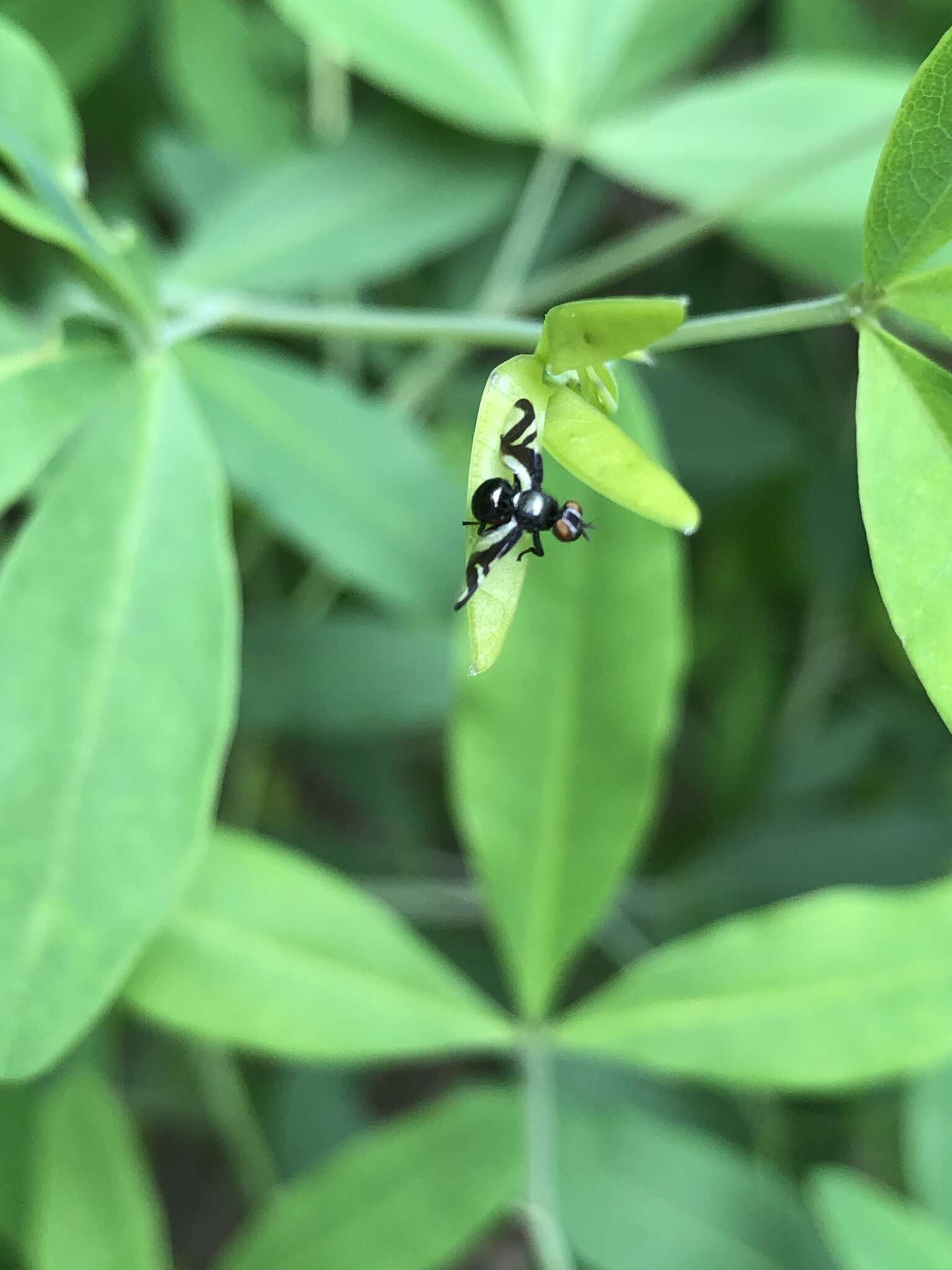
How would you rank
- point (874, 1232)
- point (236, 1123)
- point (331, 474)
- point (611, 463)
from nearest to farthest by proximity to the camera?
point (611, 463) < point (874, 1232) < point (331, 474) < point (236, 1123)

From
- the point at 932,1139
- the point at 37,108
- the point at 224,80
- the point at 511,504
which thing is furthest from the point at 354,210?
the point at 932,1139

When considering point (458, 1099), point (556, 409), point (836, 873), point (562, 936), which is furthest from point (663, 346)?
point (836, 873)

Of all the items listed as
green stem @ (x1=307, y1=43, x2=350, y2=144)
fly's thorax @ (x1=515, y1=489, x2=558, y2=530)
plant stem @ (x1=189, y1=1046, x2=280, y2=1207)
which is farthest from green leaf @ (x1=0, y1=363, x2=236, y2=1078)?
plant stem @ (x1=189, y1=1046, x2=280, y2=1207)

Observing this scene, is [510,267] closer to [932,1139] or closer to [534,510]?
[534,510]

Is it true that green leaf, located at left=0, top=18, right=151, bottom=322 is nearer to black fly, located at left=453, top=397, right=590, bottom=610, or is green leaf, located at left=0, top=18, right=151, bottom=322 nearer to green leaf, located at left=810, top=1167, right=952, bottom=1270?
black fly, located at left=453, top=397, right=590, bottom=610

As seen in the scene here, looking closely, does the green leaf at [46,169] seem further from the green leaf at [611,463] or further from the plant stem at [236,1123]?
the plant stem at [236,1123]

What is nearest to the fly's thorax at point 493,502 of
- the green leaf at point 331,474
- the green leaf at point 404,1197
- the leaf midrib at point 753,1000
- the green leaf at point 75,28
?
the green leaf at point 331,474
